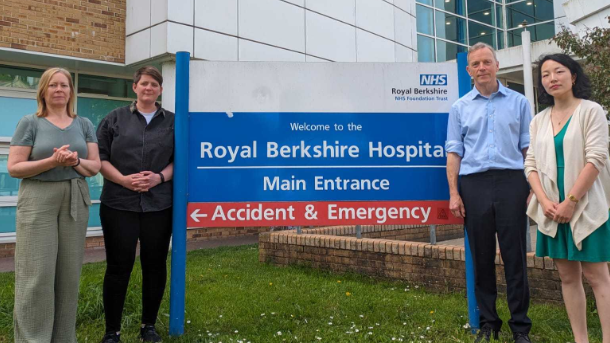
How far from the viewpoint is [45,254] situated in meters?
2.83

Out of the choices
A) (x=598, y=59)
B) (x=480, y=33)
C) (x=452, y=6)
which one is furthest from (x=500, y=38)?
(x=598, y=59)

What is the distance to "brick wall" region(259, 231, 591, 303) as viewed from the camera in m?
4.15

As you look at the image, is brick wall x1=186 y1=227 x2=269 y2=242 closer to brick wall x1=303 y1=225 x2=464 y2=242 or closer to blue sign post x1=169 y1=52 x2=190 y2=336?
brick wall x1=303 y1=225 x2=464 y2=242

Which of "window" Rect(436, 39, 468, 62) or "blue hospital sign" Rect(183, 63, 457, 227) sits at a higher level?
"window" Rect(436, 39, 468, 62)

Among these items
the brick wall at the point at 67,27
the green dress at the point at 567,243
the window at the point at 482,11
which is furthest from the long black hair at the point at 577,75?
the window at the point at 482,11

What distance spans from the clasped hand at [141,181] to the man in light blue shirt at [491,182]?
205cm

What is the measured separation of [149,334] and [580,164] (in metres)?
3.01

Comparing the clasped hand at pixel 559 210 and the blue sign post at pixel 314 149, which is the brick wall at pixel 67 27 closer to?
the blue sign post at pixel 314 149

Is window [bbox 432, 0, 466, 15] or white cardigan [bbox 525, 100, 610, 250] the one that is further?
window [bbox 432, 0, 466, 15]

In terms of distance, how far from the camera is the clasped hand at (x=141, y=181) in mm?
3106

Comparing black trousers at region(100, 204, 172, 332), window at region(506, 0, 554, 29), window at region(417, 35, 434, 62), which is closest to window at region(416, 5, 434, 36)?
window at region(417, 35, 434, 62)

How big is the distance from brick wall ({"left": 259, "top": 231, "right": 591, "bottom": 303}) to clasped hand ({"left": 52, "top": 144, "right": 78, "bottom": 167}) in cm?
349

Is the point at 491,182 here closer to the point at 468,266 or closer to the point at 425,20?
the point at 468,266

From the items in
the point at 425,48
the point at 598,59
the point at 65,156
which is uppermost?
the point at 425,48
